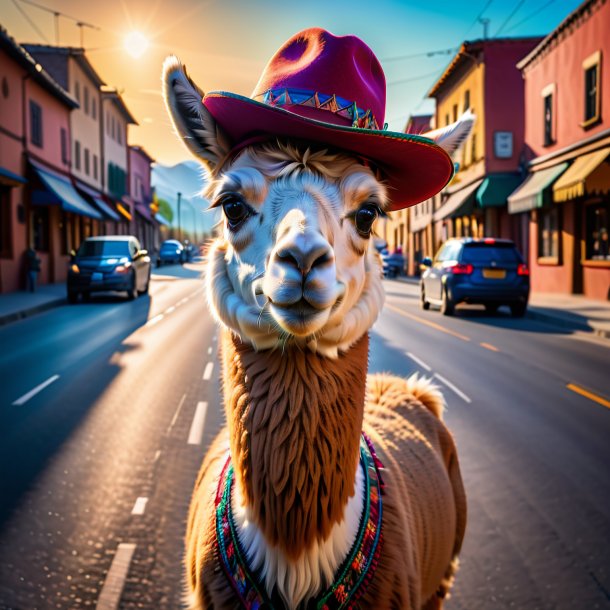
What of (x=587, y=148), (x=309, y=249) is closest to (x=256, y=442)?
(x=309, y=249)

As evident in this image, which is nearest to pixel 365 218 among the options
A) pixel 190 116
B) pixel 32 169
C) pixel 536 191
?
pixel 190 116

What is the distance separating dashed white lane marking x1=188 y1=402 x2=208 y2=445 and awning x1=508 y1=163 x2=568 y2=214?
59.0 feet

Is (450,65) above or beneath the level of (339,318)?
above

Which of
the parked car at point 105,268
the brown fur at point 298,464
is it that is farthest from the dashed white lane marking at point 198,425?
the parked car at point 105,268

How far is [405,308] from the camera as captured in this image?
18.1 m

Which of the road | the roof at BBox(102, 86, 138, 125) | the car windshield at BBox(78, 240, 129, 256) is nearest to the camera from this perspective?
the road

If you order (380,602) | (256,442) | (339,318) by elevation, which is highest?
(339,318)

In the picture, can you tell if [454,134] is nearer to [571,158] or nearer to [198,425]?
[198,425]

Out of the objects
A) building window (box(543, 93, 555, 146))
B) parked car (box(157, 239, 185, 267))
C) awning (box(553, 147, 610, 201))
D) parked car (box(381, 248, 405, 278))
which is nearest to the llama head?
awning (box(553, 147, 610, 201))

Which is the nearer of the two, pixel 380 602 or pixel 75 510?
pixel 380 602

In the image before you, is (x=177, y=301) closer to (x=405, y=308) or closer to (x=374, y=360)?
(x=405, y=308)

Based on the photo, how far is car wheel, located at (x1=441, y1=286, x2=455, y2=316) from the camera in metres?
15.8

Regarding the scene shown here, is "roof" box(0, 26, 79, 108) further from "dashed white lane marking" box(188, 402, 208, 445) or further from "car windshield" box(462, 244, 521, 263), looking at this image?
"dashed white lane marking" box(188, 402, 208, 445)

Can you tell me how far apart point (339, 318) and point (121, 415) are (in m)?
4.88
